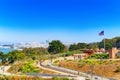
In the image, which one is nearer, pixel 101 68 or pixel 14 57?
pixel 101 68

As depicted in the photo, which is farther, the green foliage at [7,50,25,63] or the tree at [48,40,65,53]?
the tree at [48,40,65,53]

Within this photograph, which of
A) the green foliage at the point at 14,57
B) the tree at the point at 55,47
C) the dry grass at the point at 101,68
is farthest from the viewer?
the tree at the point at 55,47

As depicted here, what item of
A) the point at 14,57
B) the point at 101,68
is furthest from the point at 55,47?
the point at 101,68

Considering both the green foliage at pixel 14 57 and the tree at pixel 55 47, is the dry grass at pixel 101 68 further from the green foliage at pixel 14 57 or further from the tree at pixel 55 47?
the tree at pixel 55 47

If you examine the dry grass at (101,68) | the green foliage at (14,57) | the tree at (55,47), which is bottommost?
the dry grass at (101,68)

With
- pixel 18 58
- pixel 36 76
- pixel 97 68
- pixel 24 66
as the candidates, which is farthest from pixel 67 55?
pixel 36 76

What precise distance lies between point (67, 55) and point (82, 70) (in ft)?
70.4

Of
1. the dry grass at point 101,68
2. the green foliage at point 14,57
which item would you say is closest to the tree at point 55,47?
the green foliage at point 14,57

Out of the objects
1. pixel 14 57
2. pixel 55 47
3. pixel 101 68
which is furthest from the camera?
pixel 55 47

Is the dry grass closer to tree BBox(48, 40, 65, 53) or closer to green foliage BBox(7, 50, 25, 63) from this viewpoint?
green foliage BBox(7, 50, 25, 63)

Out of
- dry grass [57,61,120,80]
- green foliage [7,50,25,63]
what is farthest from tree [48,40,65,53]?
dry grass [57,61,120,80]

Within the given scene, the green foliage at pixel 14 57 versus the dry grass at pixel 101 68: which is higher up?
the green foliage at pixel 14 57

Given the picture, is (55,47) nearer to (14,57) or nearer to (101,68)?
(14,57)

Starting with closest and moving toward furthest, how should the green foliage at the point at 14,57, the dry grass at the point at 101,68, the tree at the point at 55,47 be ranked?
the dry grass at the point at 101,68 → the green foliage at the point at 14,57 → the tree at the point at 55,47
